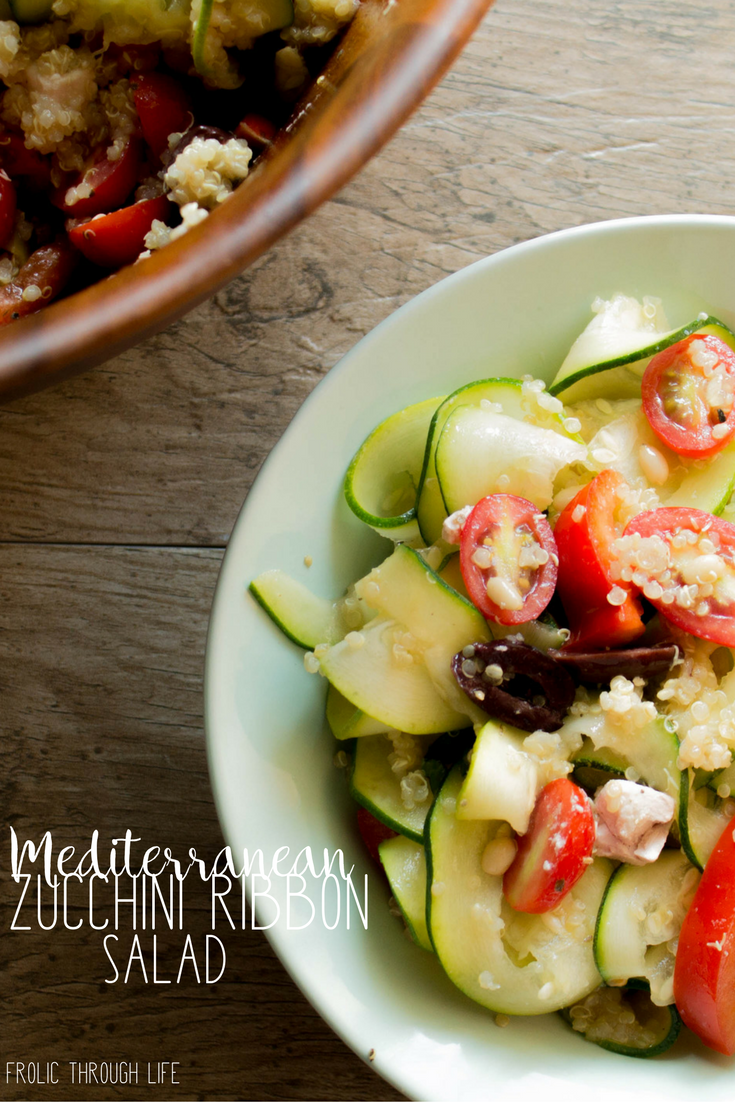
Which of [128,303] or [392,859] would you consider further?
[392,859]

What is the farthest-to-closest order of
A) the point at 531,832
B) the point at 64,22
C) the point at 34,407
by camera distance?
1. the point at 34,407
2. the point at 531,832
3. the point at 64,22

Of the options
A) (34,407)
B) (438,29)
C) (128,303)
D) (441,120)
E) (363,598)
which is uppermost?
(438,29)

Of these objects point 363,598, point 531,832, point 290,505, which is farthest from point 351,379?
point 531,832

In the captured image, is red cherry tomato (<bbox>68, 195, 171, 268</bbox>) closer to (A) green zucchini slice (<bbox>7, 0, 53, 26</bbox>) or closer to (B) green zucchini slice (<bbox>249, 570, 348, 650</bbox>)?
(A) green zucchini slice (<bbox>7, 0, 53, 26</bbox>)

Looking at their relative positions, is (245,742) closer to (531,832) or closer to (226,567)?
(226,567)

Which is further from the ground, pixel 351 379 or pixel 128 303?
pixel 128 303

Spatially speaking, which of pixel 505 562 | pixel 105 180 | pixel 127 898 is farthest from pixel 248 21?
pixel 127 898

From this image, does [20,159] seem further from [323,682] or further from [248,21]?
[323,682]
